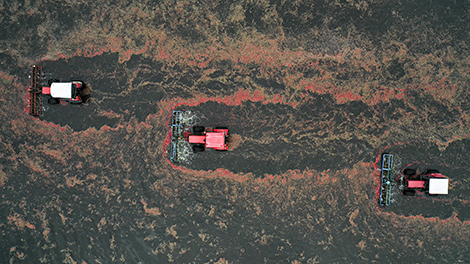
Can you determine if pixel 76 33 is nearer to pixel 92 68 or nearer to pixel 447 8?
pixel 92 68

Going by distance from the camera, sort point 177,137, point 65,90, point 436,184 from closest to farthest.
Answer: point 436,184, point 65,90, point 177,137

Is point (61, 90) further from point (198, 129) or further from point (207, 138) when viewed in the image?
point (207, 138)

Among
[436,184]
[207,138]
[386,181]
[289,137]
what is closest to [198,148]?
[207,138]

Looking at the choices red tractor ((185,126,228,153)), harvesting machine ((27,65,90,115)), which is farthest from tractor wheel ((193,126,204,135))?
harvesting machine ((27,65,90,115))

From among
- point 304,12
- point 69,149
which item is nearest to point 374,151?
point 304,12

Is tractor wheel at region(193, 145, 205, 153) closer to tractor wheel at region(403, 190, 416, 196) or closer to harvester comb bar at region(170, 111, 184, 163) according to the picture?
harvester comb bar at region(170, 111, 184, 163)
